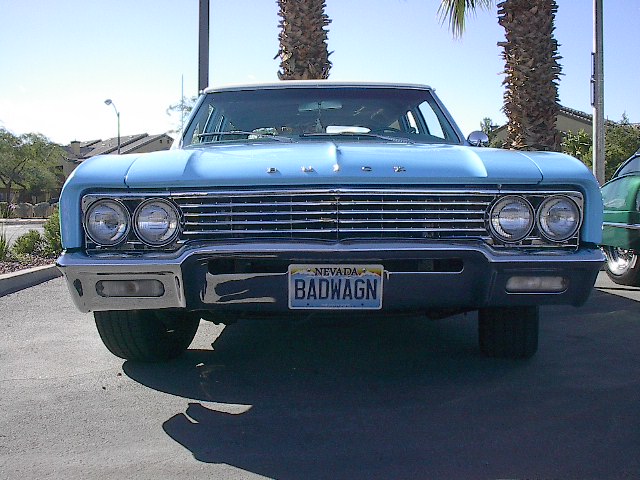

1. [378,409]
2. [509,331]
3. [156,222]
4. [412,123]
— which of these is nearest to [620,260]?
[412,123]

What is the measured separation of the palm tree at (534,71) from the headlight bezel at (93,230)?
8351 mm

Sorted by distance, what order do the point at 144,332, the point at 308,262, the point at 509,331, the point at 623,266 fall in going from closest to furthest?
the point at 308,262, the point at 144,332, the point at 509,331, the point at 623,266

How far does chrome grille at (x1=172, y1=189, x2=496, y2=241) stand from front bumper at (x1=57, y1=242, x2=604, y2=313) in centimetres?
9

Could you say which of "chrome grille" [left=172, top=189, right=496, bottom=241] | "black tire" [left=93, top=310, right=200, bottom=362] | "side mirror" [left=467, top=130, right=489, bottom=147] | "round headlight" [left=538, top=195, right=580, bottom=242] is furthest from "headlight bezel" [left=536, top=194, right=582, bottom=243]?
"black tire" [left=93, top=310, right=200, bottom=362]

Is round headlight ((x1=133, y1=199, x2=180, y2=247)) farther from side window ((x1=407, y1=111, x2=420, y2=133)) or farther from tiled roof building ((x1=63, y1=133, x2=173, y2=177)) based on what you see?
tiled roof building ((x1=63, y1=133, x2=173, y2=177))

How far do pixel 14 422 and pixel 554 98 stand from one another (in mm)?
9320

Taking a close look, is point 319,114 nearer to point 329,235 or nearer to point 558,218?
point 329,235

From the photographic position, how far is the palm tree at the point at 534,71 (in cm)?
1037

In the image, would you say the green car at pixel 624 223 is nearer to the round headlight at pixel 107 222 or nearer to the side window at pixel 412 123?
the side window at pixel 412 123

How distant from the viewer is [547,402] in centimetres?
321

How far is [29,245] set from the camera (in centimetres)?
934

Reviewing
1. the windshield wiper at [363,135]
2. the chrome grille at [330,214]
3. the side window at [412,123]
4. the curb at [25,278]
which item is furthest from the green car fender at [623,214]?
the curb at [25,278]

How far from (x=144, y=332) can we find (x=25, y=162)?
5255 cm

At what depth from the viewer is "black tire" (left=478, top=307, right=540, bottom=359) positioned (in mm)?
3721
